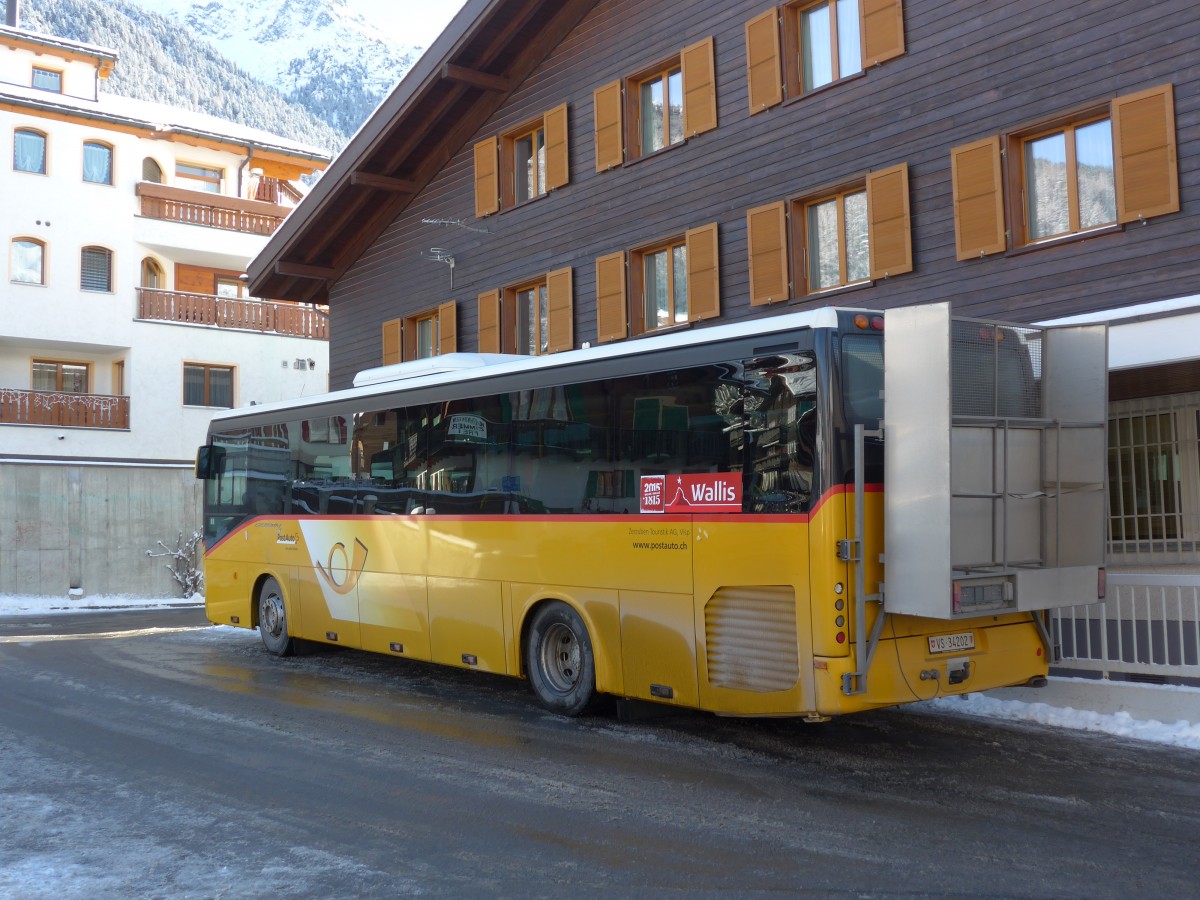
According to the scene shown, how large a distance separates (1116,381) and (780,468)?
5511 millimetres

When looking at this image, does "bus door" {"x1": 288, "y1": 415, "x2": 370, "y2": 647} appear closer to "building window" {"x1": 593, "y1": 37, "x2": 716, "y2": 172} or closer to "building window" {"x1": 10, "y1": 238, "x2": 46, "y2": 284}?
"building window" {"x1": 593, "y1": 37, "x2": 716, "y2": 172}

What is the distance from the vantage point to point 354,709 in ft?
34.8

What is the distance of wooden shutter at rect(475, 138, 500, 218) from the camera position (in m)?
20.3

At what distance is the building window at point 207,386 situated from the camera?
33.2 meters

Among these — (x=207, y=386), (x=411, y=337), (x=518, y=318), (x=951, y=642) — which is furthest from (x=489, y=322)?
(x=207, y=386)

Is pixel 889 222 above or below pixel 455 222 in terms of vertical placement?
→ below

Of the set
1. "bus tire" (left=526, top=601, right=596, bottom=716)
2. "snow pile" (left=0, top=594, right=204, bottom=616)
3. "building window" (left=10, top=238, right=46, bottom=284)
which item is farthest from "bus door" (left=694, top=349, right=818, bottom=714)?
"building window" (left=10, top=238, right=46, bottom=284)

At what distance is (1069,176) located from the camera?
12.3m

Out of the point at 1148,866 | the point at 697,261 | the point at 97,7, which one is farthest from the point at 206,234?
the point at 97,7

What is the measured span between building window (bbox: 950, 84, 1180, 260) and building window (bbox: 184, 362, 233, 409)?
25.1 metres

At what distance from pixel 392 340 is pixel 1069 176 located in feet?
44.8

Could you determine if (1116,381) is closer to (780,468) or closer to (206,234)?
(780,468)

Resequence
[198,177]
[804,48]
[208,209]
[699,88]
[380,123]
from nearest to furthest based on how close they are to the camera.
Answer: [804,48] → [699,88] → [380,123] → [208,209] → [198,177]

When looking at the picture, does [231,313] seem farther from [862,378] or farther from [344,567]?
[862,378]
